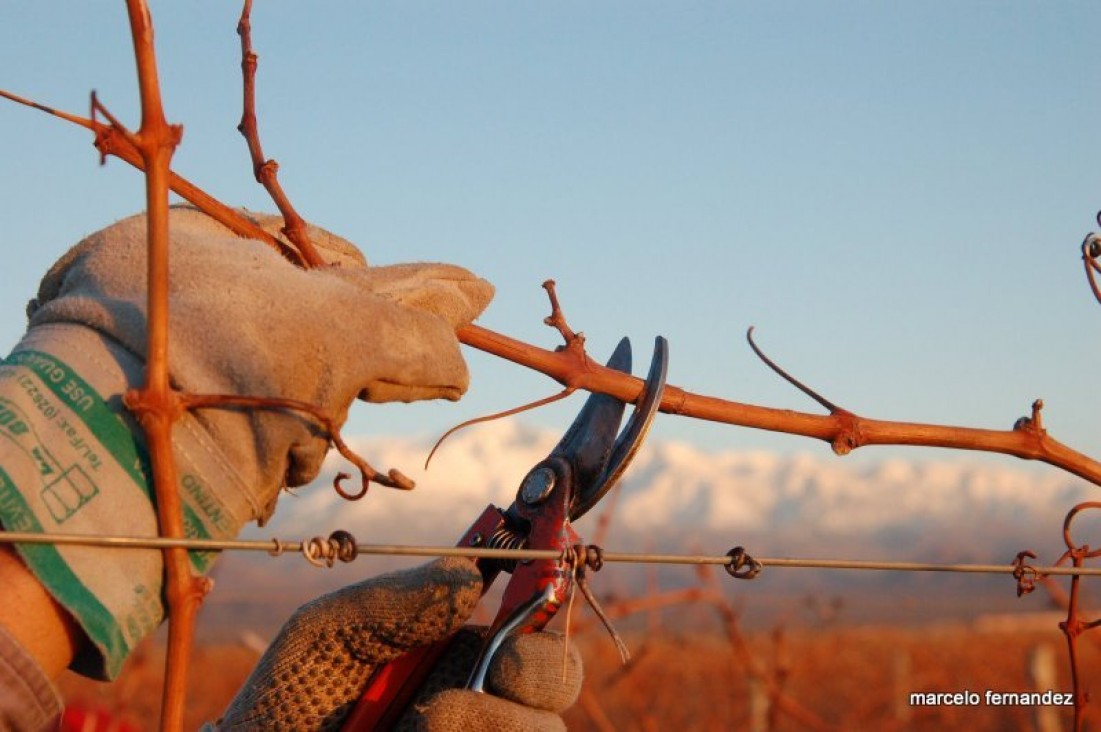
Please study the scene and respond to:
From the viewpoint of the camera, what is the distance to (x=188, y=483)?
1.27 meters

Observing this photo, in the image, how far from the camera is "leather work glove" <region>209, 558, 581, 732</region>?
57.7 inches

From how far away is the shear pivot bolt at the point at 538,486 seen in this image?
171cm

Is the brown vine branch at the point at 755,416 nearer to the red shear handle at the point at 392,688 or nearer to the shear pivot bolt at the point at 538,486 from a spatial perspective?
the shear pivot bolt at the point at 538,486

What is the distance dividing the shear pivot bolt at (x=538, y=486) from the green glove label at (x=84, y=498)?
1.76 ft

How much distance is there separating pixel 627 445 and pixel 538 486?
0.14 metres

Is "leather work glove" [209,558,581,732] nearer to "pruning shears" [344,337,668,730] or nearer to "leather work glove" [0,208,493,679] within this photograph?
"pruning shears" [344,337,668,730]

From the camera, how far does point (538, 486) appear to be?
171cm

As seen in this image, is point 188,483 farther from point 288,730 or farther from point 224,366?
point 288,730

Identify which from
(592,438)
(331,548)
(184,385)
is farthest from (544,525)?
(184,385)

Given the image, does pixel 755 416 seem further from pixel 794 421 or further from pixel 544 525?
pixel 544 525

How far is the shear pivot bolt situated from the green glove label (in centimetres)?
54

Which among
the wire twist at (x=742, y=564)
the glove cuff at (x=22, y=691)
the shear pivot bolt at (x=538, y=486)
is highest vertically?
the shear pivot bolt at (x=538, y=486)

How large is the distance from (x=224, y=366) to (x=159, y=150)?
236 mm

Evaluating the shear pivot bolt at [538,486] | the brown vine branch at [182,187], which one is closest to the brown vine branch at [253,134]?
the brown vine branch at [182,187]
